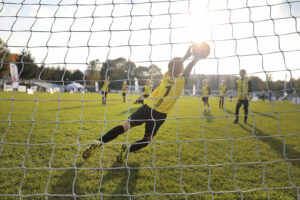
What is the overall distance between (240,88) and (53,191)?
659cm

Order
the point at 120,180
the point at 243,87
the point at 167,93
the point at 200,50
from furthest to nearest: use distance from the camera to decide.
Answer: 1. the point at 243,87
2. the point at 167,93
3. the point at 200,50
4. the point at 120,180

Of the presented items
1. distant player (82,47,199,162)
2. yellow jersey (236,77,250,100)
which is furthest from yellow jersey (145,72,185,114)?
yellow jersey (236,77,250,100)

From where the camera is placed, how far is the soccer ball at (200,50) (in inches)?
107

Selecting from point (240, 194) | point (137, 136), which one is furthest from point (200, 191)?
point (137, 136)

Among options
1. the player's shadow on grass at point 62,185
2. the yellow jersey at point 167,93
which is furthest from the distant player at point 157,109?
the player's shadow on grass at point 62,185

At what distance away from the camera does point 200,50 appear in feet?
8.99

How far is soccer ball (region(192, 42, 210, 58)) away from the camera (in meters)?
2.73

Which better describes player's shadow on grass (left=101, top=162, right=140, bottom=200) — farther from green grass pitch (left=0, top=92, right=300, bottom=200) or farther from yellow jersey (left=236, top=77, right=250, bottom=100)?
yellow jersey (left=236, top=77, right=250, bottom=100)

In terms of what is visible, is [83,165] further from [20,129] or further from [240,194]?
[20,129]

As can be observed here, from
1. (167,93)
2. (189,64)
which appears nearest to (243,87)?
(189,64)

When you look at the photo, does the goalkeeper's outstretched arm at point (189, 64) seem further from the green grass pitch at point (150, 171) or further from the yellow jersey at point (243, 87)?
the yellow jersey at point (243, 87)

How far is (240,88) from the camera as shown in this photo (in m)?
6.63

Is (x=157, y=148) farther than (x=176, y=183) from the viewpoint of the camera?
Yes

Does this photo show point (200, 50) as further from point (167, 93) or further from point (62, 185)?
point (62, 185)
